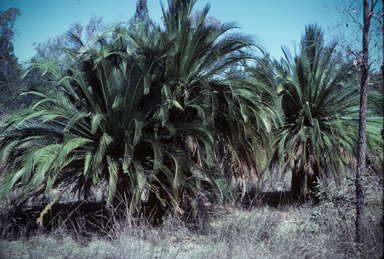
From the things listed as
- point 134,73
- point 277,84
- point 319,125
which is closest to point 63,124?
point 134,73

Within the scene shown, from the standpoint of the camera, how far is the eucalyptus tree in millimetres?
8562

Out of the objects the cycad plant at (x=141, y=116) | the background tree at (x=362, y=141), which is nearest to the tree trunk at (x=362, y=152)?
the background tree at (x=362, y=141)

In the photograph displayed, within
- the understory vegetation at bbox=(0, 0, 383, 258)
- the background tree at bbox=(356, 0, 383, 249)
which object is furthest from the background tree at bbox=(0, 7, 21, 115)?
the background tree at bbox=(356, 0, 383, 249)

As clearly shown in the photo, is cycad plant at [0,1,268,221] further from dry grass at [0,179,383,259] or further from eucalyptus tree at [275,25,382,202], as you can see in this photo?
eucalyptus tree at [275,25,382,202]

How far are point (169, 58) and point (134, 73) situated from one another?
2.83 ft

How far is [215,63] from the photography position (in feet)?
24.3

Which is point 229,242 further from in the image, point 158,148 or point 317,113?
point 317,113

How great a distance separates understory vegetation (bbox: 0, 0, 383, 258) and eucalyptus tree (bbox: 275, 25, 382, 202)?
0.45 metres

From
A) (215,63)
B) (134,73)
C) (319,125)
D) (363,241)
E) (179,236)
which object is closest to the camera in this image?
(363,241)

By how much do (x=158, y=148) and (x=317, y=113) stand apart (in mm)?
5246

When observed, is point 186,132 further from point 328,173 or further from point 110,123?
point 328,173

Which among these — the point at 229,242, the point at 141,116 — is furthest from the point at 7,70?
the point at 229,242

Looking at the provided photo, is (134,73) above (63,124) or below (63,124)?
above

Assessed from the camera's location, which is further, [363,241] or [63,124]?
[63,124]
